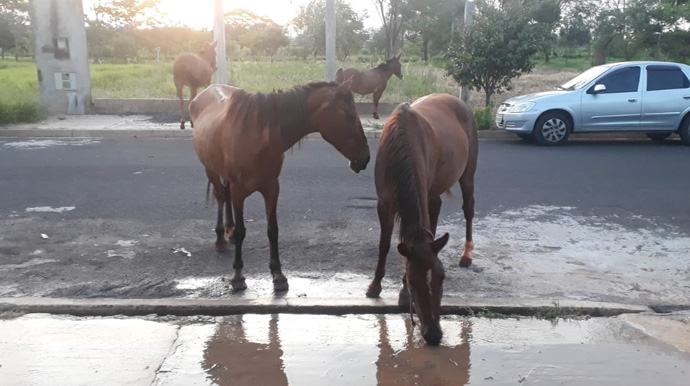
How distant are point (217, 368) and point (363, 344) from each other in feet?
3.22

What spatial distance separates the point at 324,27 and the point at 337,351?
37011 mm

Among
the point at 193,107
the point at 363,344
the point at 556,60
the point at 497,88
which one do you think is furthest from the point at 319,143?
the point at 556,60

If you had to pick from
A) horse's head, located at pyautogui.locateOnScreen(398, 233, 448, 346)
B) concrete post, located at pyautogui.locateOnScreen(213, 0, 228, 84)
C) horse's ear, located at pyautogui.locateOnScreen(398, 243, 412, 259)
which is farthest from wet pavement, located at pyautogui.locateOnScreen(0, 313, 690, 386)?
concrete post, located at pyautogui.locateOnScreen(213, 0, 228, 84)

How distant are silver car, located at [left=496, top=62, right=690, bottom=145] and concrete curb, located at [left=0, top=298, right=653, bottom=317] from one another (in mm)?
8808

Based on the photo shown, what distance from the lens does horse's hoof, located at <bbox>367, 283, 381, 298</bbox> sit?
4.70m

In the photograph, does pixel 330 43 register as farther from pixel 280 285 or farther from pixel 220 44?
pixel 280 285

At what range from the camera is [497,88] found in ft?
51.9

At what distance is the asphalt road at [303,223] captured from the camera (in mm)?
5133

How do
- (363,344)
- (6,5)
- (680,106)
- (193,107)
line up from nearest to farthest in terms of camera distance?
(363,344)
(193,107)
(680,106)
(6,5)

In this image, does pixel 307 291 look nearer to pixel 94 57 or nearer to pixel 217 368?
pixel 217 368

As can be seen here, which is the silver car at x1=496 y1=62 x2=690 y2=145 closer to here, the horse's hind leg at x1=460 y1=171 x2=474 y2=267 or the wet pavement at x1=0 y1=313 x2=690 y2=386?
the horse's hind leg at x1=460 y1=171 x2=474 y2=267

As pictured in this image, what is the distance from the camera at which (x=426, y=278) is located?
3.48m

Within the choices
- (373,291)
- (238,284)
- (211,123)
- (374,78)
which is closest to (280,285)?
(238,284)

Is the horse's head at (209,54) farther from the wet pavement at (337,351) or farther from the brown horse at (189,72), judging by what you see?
the wet pavement at (337,351)
